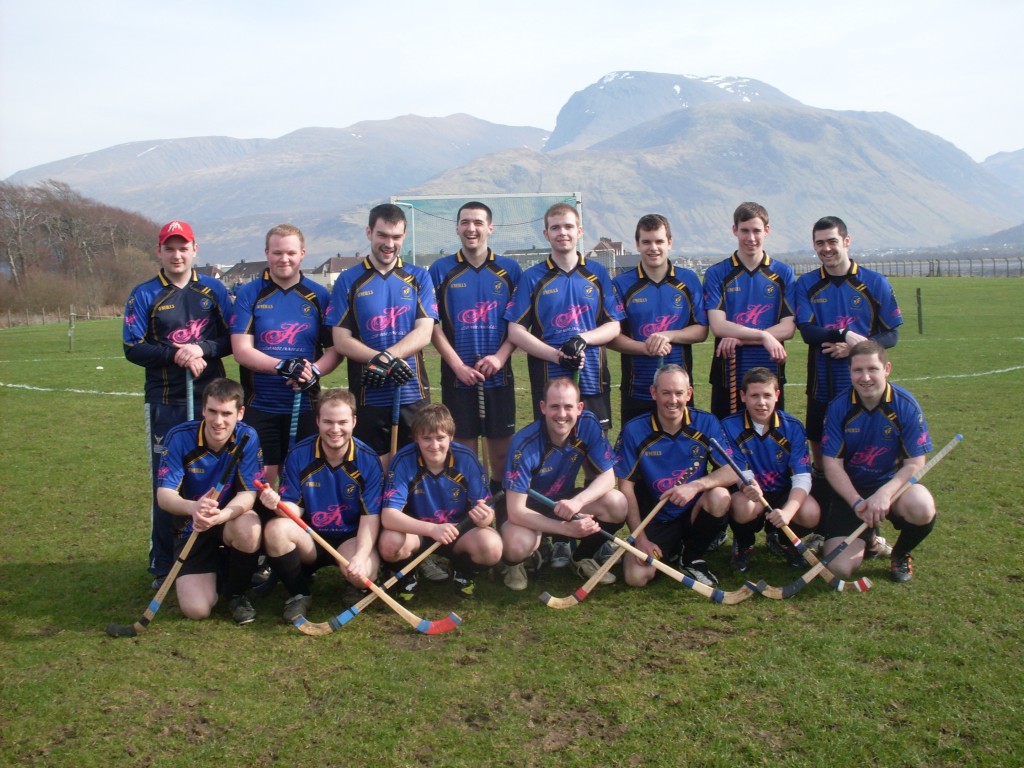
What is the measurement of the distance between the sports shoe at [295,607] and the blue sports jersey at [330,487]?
0.39 meters

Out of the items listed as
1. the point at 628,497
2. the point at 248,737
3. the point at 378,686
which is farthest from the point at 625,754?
the point at 628,497

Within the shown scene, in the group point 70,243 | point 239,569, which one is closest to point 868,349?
point 239,569

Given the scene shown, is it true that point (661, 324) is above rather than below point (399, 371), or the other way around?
above

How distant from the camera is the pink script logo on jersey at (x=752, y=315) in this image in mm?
5703

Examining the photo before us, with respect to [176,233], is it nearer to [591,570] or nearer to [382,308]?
[382,308]

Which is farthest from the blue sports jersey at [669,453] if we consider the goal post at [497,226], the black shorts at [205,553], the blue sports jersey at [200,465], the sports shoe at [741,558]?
the goal post at [497,226]

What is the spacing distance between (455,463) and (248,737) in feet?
6.46

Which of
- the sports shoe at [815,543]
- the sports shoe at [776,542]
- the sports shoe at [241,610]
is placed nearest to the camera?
the sports shoe at [241,610]

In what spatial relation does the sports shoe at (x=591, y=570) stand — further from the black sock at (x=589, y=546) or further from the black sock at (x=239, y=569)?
the black sock at (x=239, y=569)

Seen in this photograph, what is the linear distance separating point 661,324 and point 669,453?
0.96 m

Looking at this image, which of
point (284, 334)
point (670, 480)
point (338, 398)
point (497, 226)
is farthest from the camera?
point (497, 226)

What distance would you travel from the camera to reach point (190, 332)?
527 cm

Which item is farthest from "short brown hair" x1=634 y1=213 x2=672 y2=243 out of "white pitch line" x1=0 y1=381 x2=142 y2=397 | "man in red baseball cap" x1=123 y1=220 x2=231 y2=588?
"white pitch line" x1=0 y1=381 x2=142 y2=397

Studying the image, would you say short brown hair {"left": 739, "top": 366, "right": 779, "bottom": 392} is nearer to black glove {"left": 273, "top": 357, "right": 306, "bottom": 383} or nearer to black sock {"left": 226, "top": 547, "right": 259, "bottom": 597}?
black glove {"left": 273, "top": 357, "right": 306, "bottom": 383}
